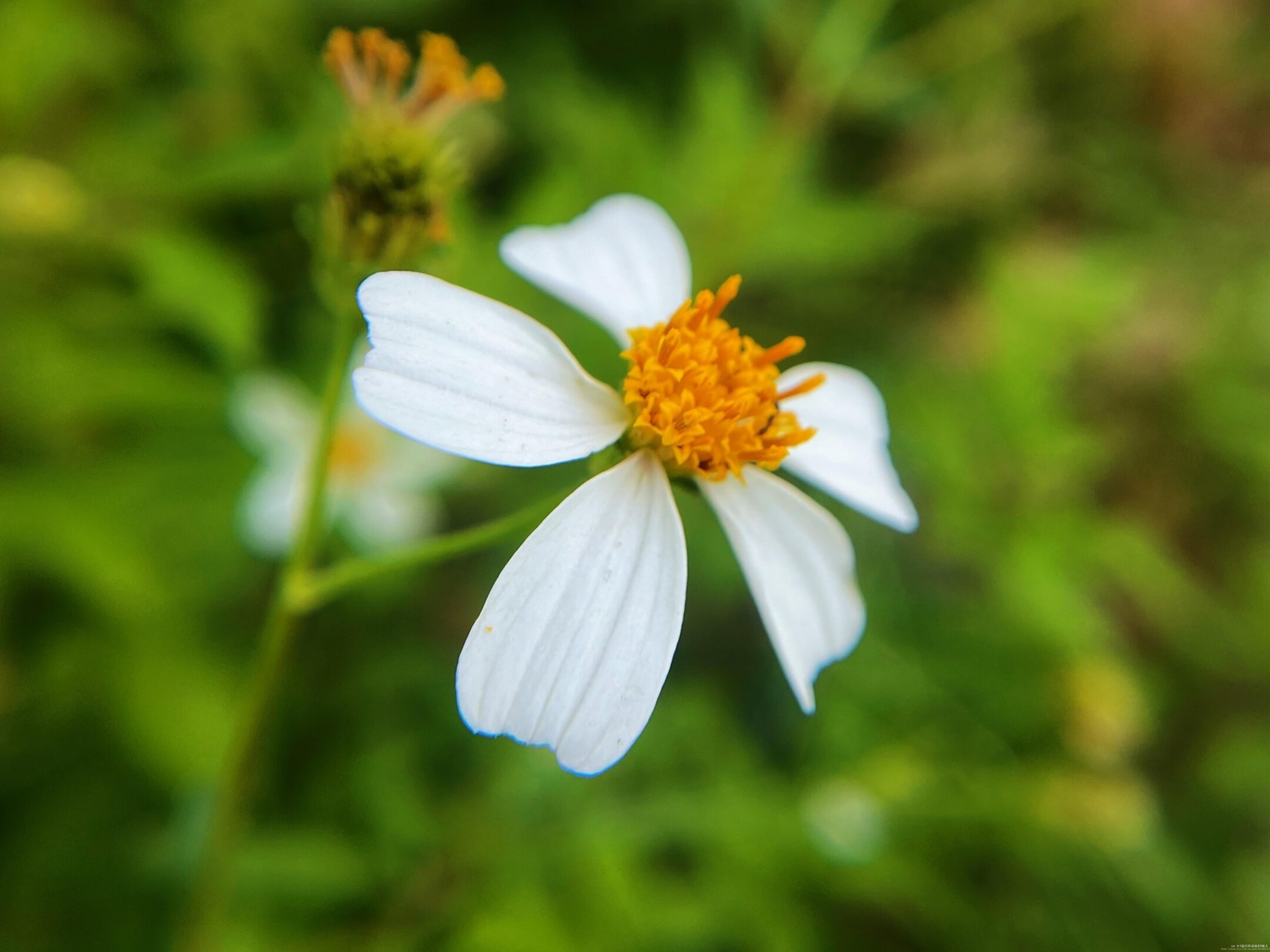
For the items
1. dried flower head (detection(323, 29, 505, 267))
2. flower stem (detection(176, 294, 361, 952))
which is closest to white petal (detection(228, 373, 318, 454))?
flower stem (detection(176, 294, 361, 952))

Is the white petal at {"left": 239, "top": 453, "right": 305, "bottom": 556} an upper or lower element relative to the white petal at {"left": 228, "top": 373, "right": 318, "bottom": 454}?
lower

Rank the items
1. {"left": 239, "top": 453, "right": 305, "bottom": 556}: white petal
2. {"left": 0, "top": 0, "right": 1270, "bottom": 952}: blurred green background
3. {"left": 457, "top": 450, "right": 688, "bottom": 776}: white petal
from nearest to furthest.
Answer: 1. {"left": 457, "top": 450, "right": 688, "bottom": 776}: white petal
2. {"left": 0, "top": 0, "right": 1270, "bottom": 952}: blurred green background
3. {"left": 239, "top": 453, "right": 305, "bottom": 556}: white petal

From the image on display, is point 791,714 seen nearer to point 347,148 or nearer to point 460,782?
point 460,782

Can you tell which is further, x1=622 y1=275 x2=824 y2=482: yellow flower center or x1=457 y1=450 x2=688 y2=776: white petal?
x1=622 y1=275 x2=824 y2=482: yellow flower center

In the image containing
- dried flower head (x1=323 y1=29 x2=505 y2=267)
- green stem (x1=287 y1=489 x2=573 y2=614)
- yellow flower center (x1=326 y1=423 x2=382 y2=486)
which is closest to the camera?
green stem (x1=287 y1=489 x2=573 y2=614)

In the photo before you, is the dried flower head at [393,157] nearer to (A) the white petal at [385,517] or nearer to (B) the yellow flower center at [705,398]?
(B) the yellow flower center at [705,398]

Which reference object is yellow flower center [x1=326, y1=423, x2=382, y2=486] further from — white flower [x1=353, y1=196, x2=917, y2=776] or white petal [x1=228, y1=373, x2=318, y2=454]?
white flower [x1=353, y1=196, x2=917, y2=776]

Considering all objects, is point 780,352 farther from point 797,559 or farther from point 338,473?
point 338,473

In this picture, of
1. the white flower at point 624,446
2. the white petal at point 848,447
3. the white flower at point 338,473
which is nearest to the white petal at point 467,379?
the white flower at point 624,446
